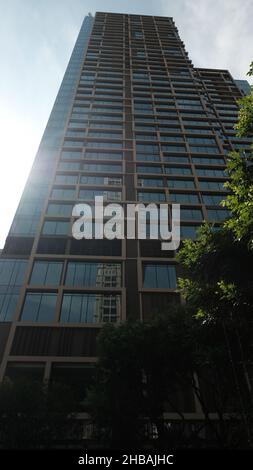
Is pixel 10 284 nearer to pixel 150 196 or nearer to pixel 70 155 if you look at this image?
pixel 150 196

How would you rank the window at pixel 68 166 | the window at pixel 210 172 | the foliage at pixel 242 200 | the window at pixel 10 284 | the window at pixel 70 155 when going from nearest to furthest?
the foliage at pixel 242 200
the window at pixel 10 284
the window at pixel 68 166
the window at pixel 210 172
the window at pixel 70 155

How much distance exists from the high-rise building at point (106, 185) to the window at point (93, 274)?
12 centimetres

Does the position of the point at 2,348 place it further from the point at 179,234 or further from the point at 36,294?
the point at 179,234

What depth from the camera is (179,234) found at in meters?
34.4

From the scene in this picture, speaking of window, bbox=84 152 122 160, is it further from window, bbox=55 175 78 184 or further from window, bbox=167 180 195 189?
window, bbox=167 180 195 189

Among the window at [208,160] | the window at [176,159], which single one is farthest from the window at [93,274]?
the window at [208,160]

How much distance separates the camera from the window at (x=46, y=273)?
29250 mm

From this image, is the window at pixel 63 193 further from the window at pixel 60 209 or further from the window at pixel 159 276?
the window at pixel 159 276

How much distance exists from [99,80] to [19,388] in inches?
2251

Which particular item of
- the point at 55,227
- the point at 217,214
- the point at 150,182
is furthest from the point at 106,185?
the point at 217,214

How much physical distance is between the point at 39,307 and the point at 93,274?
5977 millimetres

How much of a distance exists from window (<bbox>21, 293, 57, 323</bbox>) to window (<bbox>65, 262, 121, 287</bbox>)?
2416 millimetres

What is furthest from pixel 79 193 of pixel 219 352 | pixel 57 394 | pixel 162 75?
pixel 162 75

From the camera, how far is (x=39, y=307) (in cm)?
2712
